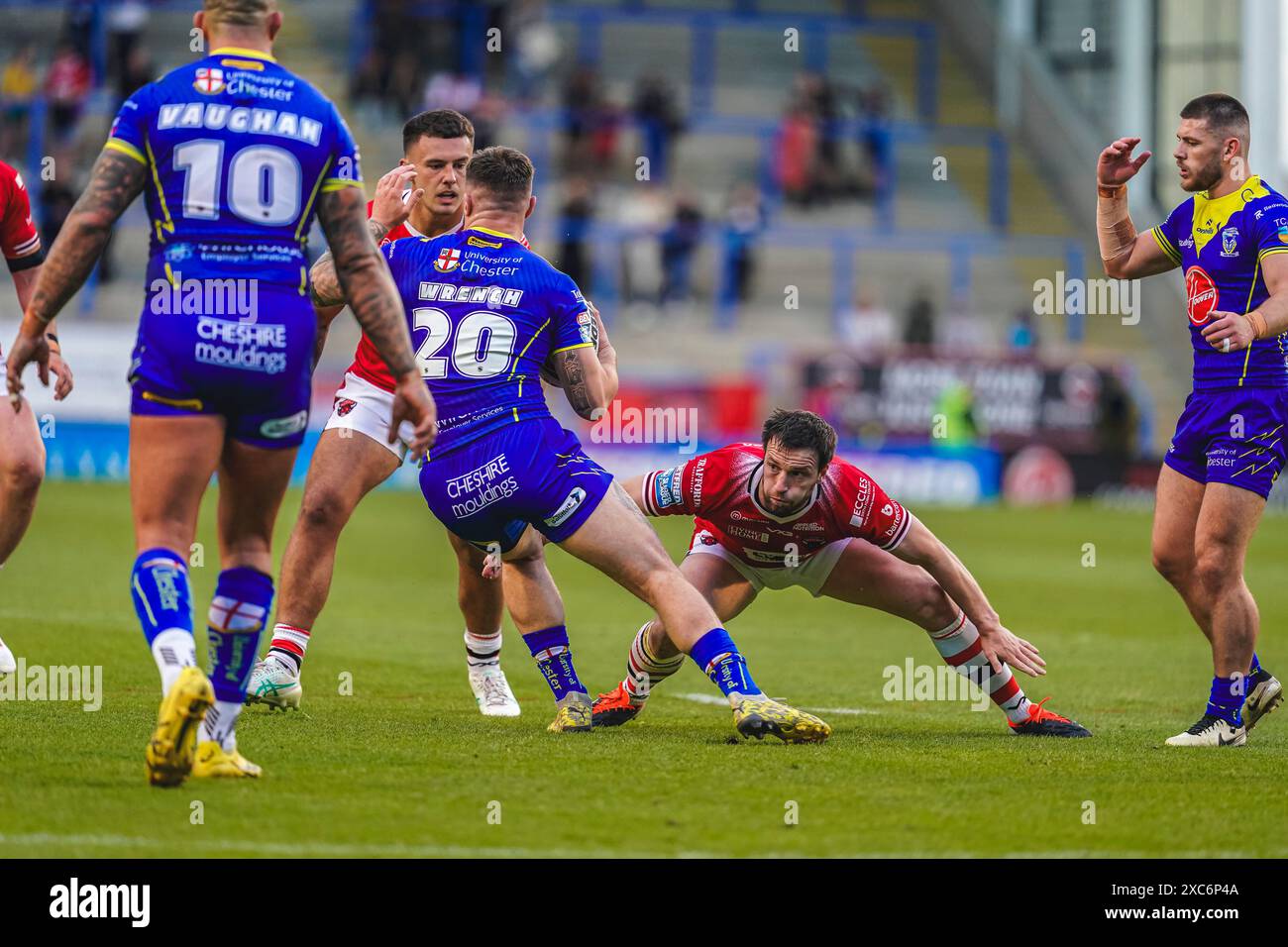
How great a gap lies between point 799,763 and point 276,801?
6.92ft

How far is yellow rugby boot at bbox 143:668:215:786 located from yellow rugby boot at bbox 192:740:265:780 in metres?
0.32

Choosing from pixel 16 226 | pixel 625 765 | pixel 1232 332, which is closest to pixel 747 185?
pixel 16 226

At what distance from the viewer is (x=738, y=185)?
33.9 meters

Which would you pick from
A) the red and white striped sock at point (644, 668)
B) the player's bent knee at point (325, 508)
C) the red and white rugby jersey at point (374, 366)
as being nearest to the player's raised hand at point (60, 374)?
the player's bent knee at point (325, 508)

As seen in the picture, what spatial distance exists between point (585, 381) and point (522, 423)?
1.05 ft

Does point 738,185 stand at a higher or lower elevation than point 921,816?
higher

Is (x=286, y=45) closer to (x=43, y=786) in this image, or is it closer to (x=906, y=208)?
(x=906, y=208)

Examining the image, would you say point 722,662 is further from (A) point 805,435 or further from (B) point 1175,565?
(B) point 1175,565

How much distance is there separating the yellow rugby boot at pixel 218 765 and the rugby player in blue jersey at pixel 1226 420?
13.2 ft

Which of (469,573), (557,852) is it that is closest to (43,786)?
(557,852)

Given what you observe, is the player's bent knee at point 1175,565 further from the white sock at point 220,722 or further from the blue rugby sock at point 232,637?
the white sock at point 220,722

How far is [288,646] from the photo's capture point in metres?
8.28
